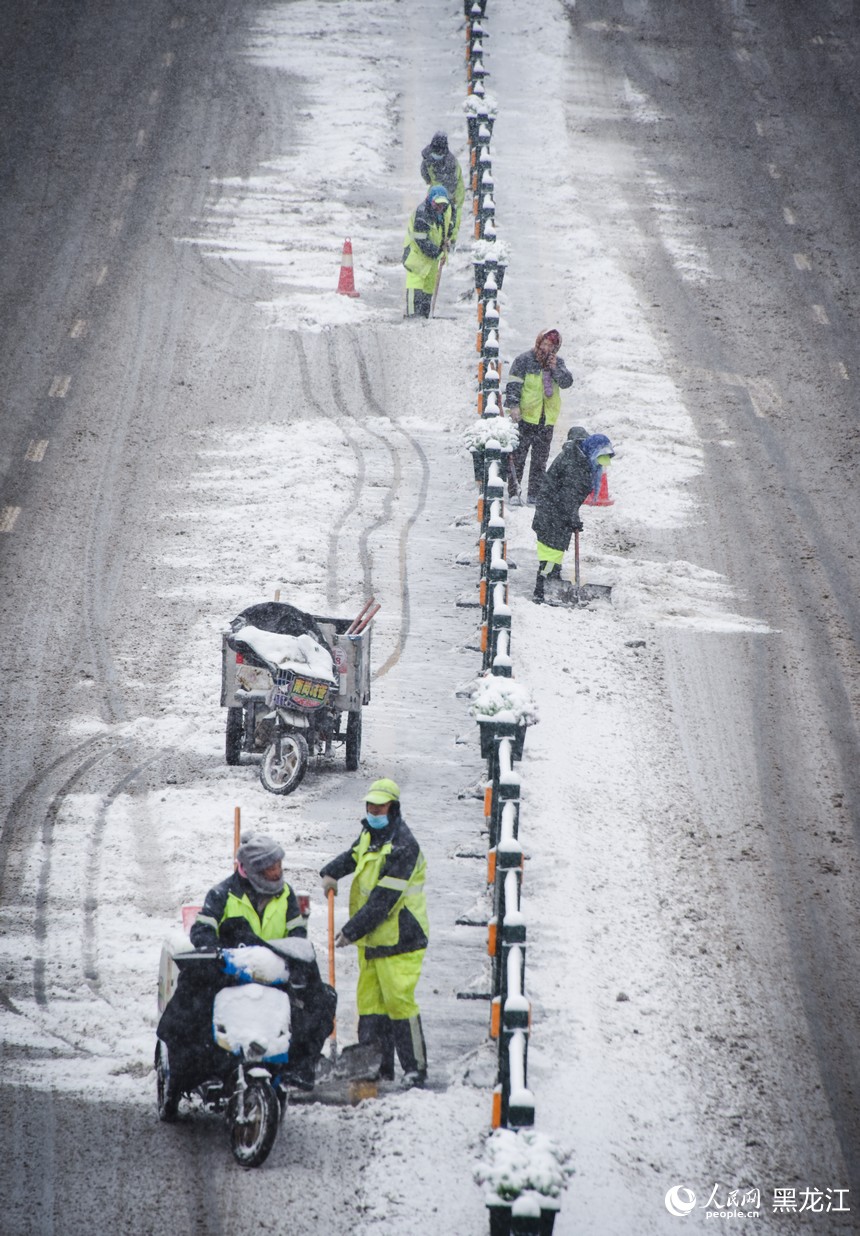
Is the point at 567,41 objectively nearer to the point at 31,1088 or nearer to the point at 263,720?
the point at 263,720

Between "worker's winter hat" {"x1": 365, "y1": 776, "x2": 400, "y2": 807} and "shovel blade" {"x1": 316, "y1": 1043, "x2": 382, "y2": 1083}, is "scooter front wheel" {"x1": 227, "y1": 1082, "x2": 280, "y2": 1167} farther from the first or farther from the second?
"worker's winter hat" {"x1": 365, "y1": 776, "x2": 400, "y2": 807}

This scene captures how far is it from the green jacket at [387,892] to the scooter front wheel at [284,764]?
267 cm

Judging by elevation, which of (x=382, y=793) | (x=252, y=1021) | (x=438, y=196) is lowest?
(x=252, y=1021)

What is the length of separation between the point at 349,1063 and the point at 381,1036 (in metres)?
0.23

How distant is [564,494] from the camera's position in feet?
46.0

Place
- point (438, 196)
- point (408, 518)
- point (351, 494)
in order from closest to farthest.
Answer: point (408, 518) < point (351, 494) < point (438, 196)

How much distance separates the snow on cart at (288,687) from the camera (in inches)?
427

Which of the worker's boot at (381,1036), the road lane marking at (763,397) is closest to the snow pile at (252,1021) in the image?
the worker's boot at (381,1036)

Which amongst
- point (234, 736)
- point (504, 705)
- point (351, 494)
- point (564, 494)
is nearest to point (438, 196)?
point (351, 494)

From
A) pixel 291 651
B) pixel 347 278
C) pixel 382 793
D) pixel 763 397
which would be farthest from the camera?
pixel 347 278

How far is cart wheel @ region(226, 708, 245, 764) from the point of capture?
11180 mm

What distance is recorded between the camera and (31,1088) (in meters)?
7.92

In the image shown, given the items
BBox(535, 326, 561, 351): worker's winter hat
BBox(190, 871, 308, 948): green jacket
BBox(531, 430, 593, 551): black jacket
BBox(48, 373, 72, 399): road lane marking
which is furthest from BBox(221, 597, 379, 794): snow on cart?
BBox(48, 373, 72, 399): road lane marking

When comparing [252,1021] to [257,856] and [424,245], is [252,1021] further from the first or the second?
[424,245]
